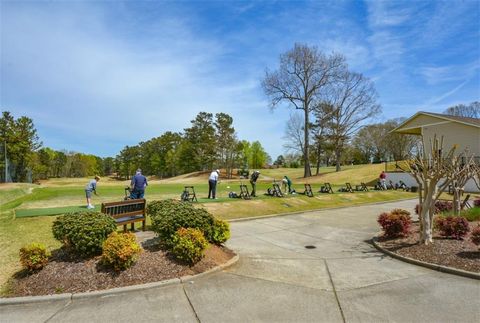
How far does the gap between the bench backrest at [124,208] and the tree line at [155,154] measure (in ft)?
143

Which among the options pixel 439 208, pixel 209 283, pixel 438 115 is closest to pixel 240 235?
pixel 209 283

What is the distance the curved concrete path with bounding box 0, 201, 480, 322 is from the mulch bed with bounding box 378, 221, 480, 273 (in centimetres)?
48

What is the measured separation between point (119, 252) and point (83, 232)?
3.28 ft

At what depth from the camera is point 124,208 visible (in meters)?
9.19

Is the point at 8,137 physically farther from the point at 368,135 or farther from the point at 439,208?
the point at 368,135

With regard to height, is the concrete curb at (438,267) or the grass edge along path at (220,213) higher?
the grass edge along path at (220,213)

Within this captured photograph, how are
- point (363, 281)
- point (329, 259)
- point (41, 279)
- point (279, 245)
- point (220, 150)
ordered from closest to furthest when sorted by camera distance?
1. point (41, 279)
2. point (363, 281)
3. point (329, 259)
4. point (279, 245)
5. point (220, 150)

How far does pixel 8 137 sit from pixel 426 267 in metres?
53.3

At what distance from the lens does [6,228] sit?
395 inches

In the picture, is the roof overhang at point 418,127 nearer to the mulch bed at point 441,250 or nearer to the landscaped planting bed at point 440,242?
the landscaped planting bed at point 440,242

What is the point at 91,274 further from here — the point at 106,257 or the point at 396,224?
the point at 396,224

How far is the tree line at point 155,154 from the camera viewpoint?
151ft

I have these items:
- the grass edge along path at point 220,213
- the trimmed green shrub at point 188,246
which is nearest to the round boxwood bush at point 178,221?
the trimmed green shrub at point 188,246

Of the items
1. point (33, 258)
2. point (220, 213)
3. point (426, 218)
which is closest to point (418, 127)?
point (220, 213)
